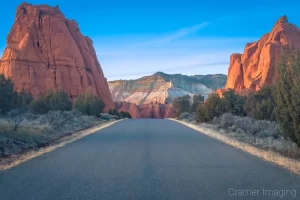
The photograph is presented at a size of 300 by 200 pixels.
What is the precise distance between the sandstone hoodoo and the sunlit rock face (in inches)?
2127

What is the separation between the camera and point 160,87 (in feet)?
501

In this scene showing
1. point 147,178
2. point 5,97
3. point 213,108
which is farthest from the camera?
point 213,108

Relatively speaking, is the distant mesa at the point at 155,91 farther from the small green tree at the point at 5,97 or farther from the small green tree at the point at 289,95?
the small green tree at the point at 289,95

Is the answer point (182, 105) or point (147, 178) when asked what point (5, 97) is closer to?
point (147, 178)

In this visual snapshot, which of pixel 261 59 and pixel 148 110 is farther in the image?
pixel 148 110

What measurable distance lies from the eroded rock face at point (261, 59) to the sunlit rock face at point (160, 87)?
39812 millimetres

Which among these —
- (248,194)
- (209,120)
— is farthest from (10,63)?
(248,194)

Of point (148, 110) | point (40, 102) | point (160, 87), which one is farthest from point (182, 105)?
point (160, 87)

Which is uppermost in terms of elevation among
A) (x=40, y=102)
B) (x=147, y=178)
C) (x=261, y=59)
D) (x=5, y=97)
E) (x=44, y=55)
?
(x=44, y=55)

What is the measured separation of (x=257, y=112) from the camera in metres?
32.8

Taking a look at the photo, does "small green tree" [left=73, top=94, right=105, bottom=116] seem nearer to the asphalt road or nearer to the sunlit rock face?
the asphalt road

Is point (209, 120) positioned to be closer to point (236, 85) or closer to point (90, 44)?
point (236, 85)

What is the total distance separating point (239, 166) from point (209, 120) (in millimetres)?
A: 29144

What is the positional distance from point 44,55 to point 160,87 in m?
76.2
